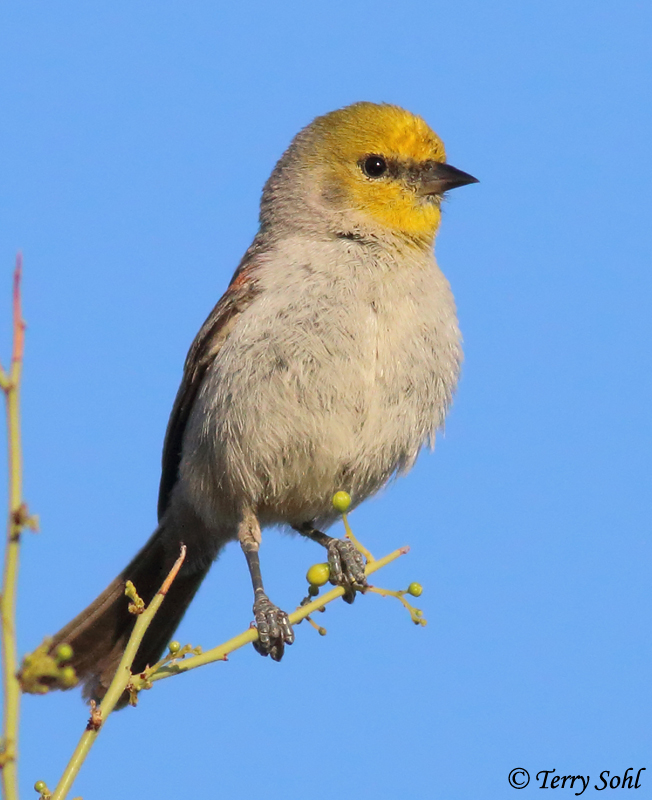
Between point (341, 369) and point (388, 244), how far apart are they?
2.62 ft

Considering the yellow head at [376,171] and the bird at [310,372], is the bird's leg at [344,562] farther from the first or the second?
the yellow head at [376,171]

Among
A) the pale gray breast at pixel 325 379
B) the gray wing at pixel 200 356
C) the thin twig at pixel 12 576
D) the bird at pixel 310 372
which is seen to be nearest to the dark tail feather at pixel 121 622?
the bird at pixel 310 372

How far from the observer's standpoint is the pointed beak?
518 centimetres

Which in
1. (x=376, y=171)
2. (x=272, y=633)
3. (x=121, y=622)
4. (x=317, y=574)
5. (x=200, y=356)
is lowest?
(x=317, y=574)

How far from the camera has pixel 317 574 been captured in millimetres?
2971

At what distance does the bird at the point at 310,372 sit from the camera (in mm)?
4477

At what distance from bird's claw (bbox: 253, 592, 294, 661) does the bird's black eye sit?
226 centimetres

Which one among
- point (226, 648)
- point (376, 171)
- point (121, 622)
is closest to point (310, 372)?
point (376, 171)

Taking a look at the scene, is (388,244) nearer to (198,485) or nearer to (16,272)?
(198,485)

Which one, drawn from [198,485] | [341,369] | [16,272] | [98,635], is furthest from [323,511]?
[16,272]

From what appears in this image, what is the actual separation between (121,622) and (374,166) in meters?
2.62

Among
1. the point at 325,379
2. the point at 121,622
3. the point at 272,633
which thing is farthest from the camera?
the point at 121,622

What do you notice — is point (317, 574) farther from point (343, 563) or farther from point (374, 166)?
point (374, 166)

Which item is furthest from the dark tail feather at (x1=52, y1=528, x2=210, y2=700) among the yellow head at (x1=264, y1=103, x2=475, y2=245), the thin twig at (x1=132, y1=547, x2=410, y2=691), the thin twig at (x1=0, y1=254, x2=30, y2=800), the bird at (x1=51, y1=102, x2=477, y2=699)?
the thin twig at (x1=0, y1=254, x2=30, y2=800)
